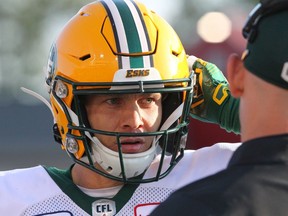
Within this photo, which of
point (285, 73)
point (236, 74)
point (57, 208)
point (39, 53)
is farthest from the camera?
point (39, 53)

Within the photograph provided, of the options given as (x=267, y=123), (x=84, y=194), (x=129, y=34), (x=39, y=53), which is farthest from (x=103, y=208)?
(x=39, y=53)

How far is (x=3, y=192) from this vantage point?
3.59 m

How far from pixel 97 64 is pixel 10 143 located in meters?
10.9

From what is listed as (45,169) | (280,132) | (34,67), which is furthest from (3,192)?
(34,67)

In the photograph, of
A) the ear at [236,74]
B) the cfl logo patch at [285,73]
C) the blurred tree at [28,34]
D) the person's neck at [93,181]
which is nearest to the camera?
the cfl logo patch at [285,73]

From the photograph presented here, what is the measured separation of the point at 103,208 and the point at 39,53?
22533 mm

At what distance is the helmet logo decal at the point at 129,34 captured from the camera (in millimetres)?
3549

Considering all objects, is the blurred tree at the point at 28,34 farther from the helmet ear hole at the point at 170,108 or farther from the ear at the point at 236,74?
the ear at the point at 236,74

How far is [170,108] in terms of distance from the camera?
3639 mm

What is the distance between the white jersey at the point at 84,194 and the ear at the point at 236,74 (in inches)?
44.9

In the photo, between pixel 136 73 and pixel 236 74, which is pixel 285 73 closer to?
pixel 236 74

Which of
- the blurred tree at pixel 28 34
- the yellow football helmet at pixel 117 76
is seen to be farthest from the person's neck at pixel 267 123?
the blurred tree at pixel 28 34

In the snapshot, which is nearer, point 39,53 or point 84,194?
point 84,194

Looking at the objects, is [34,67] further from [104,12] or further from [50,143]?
[104,12]
